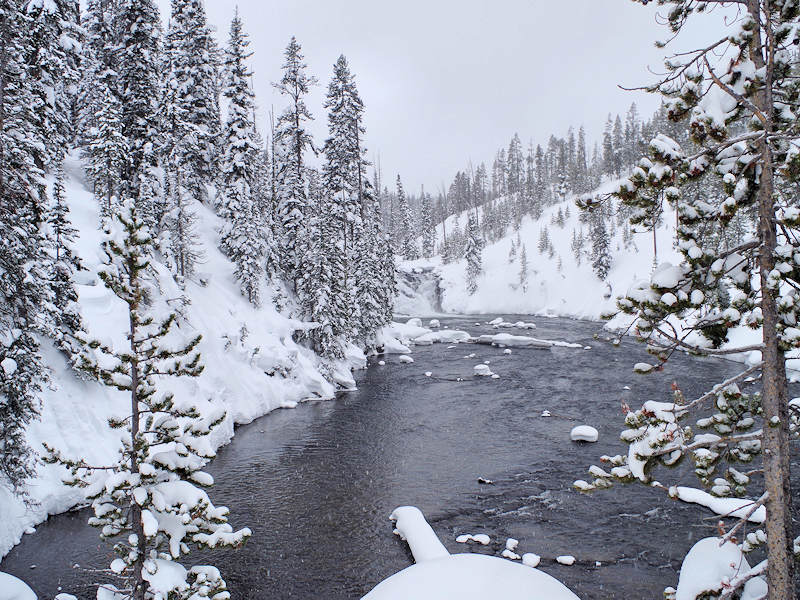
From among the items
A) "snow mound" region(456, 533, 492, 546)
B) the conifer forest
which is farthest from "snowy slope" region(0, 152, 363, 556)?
"snow mound" region(456, 533, 492, 546)

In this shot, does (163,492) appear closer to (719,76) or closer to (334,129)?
(719,76)

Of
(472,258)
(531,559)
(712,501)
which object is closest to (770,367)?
(531,559)

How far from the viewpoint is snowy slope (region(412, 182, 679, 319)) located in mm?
64438

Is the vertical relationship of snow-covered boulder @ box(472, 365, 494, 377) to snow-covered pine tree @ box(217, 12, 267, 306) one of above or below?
below

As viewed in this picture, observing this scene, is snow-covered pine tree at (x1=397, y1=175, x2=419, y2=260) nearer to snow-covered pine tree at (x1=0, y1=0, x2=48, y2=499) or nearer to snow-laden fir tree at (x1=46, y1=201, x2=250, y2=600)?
snow-covered pine tree at (x1=0, y1=0, x2=48, y2=499)

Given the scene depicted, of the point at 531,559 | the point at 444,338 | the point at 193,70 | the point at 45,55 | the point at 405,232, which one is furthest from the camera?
the point at 405,232

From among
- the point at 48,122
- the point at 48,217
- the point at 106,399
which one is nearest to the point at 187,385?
the point at 106,399

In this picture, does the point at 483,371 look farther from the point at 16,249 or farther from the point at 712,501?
the point at 16,249

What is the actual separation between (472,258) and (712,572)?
8170cm

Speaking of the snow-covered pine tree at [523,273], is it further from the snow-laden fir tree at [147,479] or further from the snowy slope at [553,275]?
the snow-laden fir tree at [147,479]

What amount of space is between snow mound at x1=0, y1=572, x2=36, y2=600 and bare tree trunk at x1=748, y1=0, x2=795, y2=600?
13281mm

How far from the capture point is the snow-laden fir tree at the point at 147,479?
6973 millimetres

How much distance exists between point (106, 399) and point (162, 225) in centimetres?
1610

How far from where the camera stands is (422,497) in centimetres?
1702
